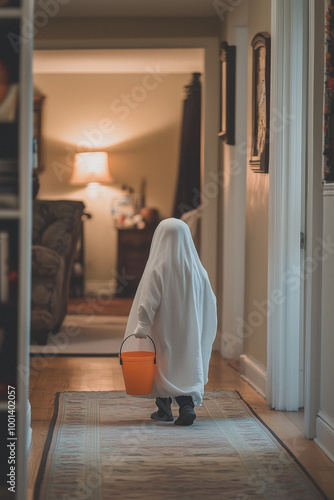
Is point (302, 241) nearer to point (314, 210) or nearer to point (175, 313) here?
point (314, 210)

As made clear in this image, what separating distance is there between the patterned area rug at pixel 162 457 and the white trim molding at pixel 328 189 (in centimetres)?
113

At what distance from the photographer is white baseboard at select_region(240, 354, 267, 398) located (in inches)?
174

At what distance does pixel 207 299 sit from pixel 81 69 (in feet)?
14.2

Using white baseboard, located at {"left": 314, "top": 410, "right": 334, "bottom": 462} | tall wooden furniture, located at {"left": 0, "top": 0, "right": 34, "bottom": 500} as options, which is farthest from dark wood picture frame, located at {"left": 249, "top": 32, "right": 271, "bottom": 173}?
tall wooden furniture, located at {"left": 0, "top": 0, "right": 34, "bottom": 500}

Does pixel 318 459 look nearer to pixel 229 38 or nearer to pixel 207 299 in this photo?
pixel 207 299

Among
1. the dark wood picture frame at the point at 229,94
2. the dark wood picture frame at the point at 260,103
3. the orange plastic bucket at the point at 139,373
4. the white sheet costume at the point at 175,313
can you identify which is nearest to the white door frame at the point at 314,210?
the white sheet costume at the point at 175,313

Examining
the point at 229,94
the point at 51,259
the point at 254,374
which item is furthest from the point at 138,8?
the point at 254,374

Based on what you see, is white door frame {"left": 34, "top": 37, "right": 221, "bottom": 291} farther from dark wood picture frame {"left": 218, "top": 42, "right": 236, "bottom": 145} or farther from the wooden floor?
the wooden floor

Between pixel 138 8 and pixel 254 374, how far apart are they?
2.94 m

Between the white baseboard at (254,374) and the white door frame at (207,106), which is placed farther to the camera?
the white door frame at (207,106)

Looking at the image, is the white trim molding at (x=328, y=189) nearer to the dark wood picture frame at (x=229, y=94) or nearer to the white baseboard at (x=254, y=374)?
the white baseboard at (x=254, y=374)

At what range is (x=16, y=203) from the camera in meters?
2.24

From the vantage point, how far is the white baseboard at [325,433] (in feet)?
10.6

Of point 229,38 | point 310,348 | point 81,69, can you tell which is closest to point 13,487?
point 310,348
